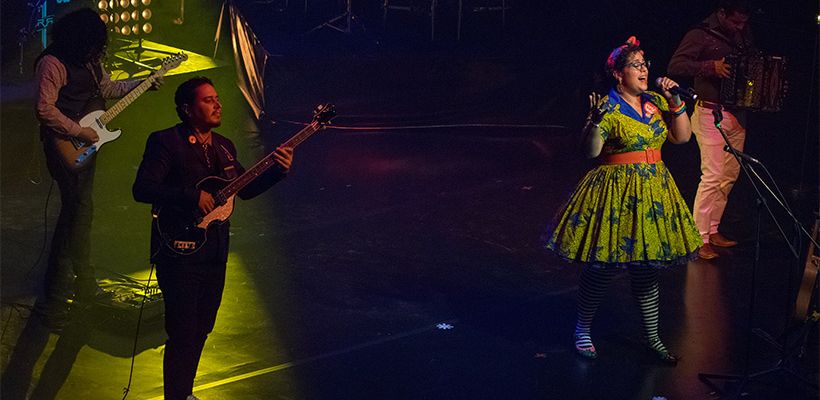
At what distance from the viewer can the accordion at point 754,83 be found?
838cm

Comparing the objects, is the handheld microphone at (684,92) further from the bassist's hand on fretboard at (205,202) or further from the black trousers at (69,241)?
the black trousers at (69,241)

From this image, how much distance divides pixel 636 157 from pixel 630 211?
0.32 metres

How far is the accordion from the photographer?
8.38 metres

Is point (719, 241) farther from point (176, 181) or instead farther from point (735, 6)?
point (176, 181)

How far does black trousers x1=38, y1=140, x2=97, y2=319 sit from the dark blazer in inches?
67.1

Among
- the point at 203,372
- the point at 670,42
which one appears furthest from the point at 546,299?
the point at 670,42

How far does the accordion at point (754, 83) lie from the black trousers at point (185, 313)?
4.64m

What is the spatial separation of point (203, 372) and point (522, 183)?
16.8ft

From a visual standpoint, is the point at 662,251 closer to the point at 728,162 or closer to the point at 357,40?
the point at 728,162

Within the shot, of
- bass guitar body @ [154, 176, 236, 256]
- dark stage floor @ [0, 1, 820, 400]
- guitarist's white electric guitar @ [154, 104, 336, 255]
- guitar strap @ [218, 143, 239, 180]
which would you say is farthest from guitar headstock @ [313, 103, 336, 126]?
dark stage floor @ [0, 1, 820, 400]

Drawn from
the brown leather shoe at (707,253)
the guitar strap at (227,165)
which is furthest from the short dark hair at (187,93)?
the brown leather shoe at (707,253)

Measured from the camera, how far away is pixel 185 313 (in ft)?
17.7

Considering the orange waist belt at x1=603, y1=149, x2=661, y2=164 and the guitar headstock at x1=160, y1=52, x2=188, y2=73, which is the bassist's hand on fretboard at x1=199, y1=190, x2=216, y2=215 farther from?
the orange waist belt at x1=603, y1=149, x2=661, y2=164

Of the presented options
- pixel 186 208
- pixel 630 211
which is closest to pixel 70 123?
pixel 186 208
